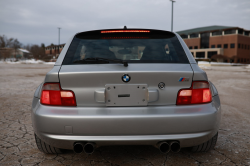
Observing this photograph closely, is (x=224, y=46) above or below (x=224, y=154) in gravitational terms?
above

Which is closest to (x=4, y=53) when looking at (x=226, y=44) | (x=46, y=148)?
(x=226, y=44)

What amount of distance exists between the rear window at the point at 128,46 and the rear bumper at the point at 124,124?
24.6 inches

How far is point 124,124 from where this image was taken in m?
2.04

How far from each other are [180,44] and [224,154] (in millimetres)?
1493

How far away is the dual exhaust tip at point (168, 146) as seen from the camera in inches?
82.0

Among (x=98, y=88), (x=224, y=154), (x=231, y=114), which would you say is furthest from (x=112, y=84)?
(x=231, y=114)

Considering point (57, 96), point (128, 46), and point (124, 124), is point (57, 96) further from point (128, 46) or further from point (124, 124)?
point (128, 46)

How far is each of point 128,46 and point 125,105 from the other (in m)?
0.82

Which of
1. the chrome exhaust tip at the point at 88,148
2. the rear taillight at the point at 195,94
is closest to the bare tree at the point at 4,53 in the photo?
the chrome exhaust tip at the point at 88,148

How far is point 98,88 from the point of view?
2143 millimetres

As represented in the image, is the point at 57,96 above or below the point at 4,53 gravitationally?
below

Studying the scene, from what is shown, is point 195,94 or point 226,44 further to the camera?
point 226,44

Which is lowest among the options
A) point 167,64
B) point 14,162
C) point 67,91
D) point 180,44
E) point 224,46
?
point 14,162

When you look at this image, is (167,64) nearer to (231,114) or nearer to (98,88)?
(98,88)
